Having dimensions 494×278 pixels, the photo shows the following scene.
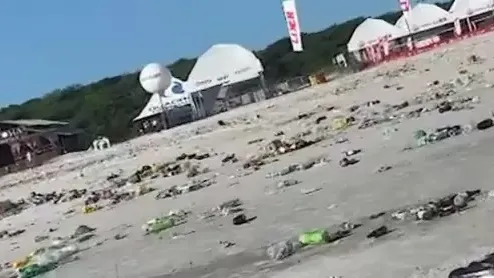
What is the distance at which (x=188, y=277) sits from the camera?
730 centimetres

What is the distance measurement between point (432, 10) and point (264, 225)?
56528 mm

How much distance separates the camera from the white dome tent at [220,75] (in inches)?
2244

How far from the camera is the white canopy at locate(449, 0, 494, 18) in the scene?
60.7 metres

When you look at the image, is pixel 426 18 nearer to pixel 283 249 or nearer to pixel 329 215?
pixel 329 215

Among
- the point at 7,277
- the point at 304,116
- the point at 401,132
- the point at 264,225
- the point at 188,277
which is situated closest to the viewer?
the point at 188,277

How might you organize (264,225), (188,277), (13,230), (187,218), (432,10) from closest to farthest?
(188,277) < (264,225) < (187,218) < (13,230) < (432,10)

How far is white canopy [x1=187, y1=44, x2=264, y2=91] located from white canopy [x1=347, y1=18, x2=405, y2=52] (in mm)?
8963

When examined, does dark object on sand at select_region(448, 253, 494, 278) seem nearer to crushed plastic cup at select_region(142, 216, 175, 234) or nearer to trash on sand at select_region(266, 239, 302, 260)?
trash on sand at select_region(266, 239, 302, 260)

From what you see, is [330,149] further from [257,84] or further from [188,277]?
[257,84]

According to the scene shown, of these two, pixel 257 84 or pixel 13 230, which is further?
pixel 257 84

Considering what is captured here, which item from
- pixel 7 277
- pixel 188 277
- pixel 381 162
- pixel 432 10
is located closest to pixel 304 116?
pixel 381 162

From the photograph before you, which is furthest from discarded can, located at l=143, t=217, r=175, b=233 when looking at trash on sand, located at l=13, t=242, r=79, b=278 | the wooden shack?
the wooden shack

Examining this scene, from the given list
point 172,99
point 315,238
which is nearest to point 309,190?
point 315,238

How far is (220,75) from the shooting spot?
5703 centimetres
